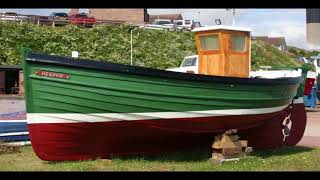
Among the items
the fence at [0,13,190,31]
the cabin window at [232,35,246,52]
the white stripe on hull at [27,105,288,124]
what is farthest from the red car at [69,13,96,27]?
the white stripe on hull at [27,105,288,124]

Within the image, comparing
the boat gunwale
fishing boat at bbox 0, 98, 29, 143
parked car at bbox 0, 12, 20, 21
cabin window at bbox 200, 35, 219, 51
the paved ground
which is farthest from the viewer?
parked car at bbox 0, 12, 20, 21

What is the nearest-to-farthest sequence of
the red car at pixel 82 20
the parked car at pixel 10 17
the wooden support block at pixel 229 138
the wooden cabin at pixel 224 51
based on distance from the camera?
the wooden support block at pixel 229 138 → the wooden cabin at pixel 224 51 → the parked car at pixel 10 17 → the red car at pixel 82 20

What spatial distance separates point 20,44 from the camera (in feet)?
92.7

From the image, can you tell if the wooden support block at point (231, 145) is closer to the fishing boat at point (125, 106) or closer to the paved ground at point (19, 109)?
the fishing boat at point (125, 106)

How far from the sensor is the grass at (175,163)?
7.10 metres

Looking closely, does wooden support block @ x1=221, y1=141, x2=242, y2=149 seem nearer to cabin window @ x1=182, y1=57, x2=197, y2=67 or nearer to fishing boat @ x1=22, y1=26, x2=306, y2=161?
fishing boat @ x1=22, y1=26, x2=306, y2=161

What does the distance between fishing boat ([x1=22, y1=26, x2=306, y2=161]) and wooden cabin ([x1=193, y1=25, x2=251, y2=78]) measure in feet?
2.79

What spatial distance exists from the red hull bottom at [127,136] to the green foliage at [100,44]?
62.2 feet

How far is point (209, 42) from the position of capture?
9.23 m

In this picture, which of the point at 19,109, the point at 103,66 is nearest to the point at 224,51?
the point at 103,66

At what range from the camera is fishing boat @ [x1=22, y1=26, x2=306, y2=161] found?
697cm

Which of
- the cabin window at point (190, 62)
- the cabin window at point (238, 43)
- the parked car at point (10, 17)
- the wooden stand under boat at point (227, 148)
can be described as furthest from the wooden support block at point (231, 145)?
the parked car at point (10, 17)
